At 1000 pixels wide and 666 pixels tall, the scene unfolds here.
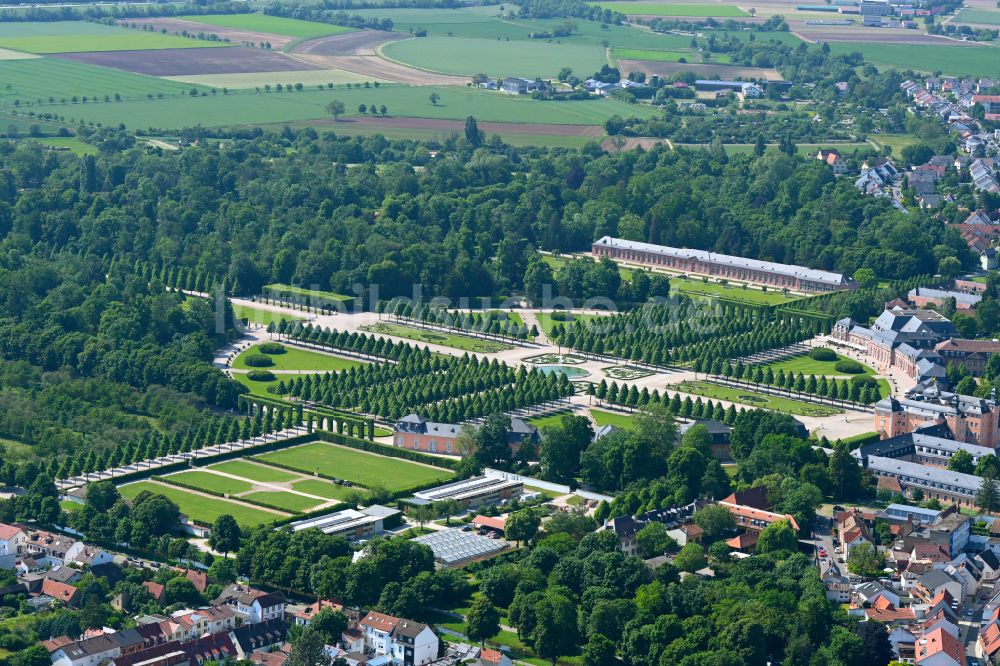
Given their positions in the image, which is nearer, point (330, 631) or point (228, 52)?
point (330, 631)

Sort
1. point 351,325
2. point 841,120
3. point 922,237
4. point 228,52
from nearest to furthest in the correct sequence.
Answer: point 351,325 → point 922,237 → point 841,120 → point 228,52

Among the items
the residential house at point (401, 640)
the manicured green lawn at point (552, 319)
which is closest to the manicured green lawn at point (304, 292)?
the manicured green lawn at point (552, 319)

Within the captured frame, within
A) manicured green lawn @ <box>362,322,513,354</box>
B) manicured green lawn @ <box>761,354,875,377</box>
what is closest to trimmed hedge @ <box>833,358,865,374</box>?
manicured green lawn @ <box>761,354,875,377</box>

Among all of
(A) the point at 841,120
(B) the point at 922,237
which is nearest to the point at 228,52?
(A) the point at 841,120

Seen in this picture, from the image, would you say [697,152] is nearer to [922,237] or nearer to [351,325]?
[922,237]

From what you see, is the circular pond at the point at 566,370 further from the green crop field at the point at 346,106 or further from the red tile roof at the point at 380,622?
the green crop field at the point at 346,106

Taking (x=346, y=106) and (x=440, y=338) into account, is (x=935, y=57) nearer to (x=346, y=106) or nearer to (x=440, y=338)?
(x=346, y=106)
